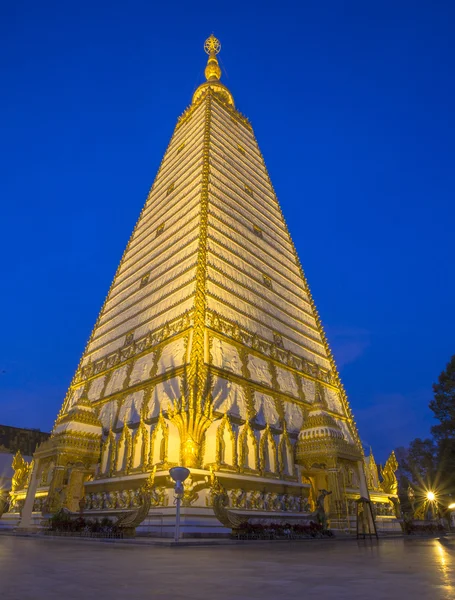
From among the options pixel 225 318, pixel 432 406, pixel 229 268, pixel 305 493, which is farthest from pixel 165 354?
pixel 432 406

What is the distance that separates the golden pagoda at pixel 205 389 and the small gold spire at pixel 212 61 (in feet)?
59.2

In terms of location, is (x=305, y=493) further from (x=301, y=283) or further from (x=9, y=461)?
(x=9, y=461)

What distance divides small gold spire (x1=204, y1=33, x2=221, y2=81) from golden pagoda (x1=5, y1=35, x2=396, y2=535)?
→ 59.2ft

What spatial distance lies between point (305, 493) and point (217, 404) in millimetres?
5464

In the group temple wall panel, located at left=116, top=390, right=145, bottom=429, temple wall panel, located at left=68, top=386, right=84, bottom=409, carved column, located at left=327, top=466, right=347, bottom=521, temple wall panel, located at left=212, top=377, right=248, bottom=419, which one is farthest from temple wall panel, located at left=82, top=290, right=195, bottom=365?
carved column, located at left=327, top=466, right=347, bottom=521

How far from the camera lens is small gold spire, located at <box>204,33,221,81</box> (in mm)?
42312

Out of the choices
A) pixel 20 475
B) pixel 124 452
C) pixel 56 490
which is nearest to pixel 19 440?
pixel 20 475

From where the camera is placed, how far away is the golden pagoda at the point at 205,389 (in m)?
15.1

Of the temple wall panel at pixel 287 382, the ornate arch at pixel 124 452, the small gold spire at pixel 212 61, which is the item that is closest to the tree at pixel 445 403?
the temple wall panel at pixel 287 382

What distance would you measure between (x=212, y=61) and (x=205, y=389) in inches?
1536

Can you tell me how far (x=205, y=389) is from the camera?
1588 centimetres

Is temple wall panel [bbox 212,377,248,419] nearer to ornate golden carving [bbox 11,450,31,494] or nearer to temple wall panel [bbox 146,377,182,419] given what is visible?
temple wall panel [bbox 146,377,182,419]

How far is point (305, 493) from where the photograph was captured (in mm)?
17391

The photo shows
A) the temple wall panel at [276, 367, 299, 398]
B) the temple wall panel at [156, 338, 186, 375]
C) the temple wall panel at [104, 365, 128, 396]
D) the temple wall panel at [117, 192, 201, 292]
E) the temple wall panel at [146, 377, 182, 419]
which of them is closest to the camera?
the temple wall panel at [146, 377, 182, 419]
